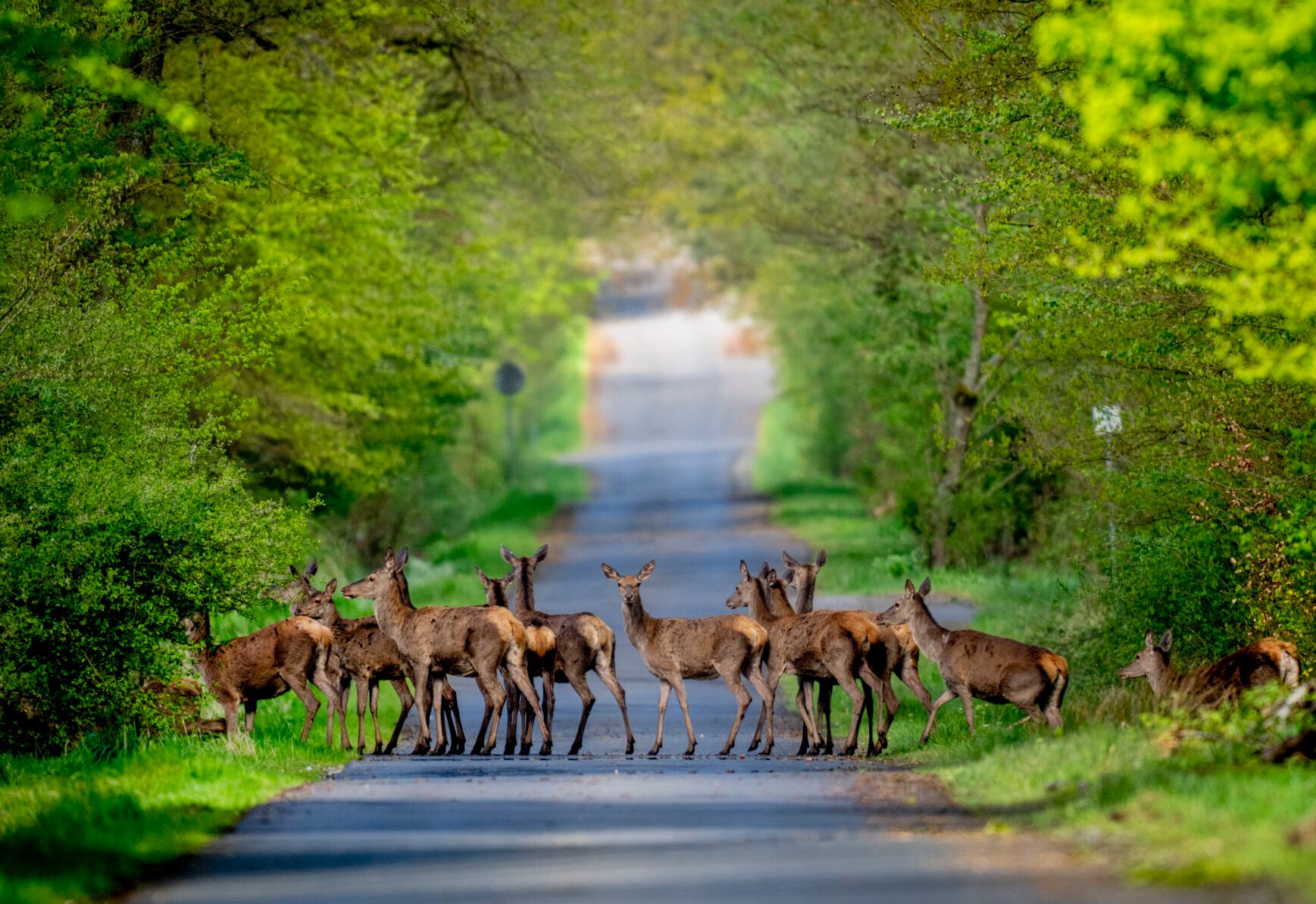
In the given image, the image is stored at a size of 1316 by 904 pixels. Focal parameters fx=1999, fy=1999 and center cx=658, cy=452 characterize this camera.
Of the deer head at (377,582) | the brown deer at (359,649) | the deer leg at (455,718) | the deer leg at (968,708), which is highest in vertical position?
the deer head at (377,582)

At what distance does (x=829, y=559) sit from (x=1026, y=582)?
7514mm

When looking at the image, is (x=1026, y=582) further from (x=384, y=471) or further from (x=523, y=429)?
(x=523, y=429)

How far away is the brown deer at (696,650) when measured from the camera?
763 inches

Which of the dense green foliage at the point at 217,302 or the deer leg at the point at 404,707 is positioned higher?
the dense green foliage at the point at 217,302

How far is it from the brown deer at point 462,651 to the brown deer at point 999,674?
386 centimetres

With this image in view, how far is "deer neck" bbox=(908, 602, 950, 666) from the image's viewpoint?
62.5 feet

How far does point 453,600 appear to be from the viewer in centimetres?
3150

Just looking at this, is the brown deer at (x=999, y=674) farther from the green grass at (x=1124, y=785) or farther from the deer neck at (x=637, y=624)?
the deer neck at (x=637, y=624)

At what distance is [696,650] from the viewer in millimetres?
19609

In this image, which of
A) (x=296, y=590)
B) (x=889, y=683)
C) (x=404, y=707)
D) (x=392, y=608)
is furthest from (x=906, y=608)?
(x=296, y=590)

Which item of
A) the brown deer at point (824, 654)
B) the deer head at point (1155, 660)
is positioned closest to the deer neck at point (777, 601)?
the brown deer at point (824, 654)

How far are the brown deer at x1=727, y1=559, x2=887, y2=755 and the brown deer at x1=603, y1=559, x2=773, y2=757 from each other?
18 cm

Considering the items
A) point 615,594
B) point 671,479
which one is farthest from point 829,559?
point 671,479

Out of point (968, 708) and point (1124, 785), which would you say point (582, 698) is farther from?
point (1124, 785)
